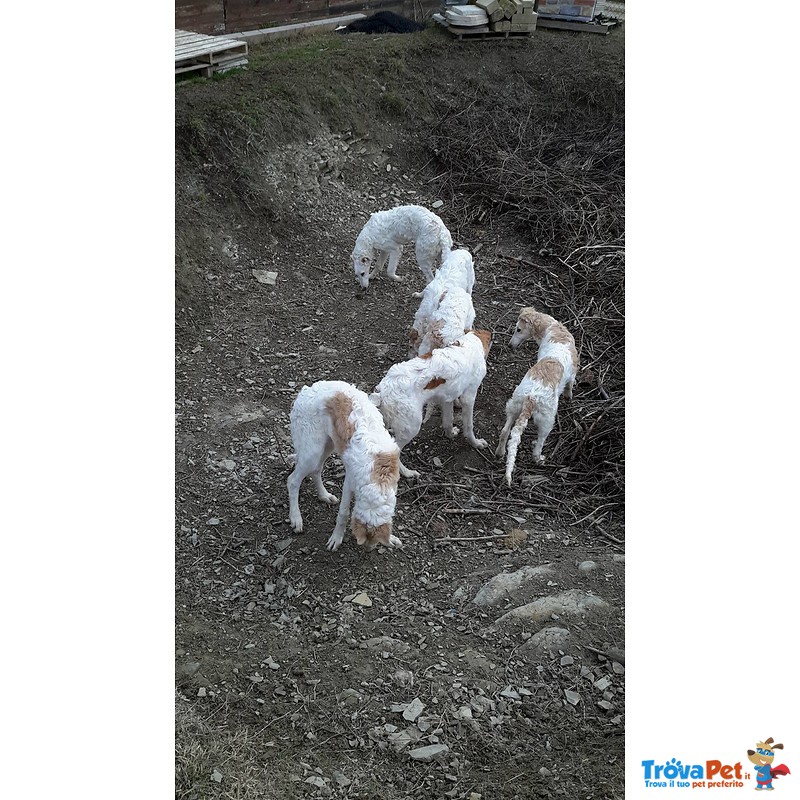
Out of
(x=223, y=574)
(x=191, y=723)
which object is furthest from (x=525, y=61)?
(x=191, y=723)

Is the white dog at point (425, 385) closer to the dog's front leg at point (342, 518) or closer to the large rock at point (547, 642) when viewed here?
the dog's front leg at point (342, 518)

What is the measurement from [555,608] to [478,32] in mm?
12979

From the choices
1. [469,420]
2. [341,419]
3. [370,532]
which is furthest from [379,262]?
[370,532]

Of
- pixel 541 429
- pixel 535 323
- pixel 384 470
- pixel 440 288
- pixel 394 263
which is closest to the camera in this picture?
pixel 384 470

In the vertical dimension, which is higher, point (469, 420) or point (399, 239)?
point (399, 239)

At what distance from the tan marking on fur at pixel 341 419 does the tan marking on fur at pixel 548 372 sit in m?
2.22

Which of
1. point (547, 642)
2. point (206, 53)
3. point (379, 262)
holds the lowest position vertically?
point (547, 642)

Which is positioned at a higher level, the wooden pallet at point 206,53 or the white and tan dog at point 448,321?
the wooden pallet at point 206,53

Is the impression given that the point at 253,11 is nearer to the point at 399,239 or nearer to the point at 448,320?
the point at 399,239

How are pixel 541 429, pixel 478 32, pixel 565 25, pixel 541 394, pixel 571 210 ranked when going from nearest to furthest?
pixel 541 394, pixel 541 429, pixel 571 210, pixel 478 32, pixel 565 25

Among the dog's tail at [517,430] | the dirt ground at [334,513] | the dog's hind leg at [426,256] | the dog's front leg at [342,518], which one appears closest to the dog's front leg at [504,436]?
the dirt ground at [334,513]

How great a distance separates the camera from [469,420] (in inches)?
301

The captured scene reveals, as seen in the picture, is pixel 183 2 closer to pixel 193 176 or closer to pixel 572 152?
pixel 193 176

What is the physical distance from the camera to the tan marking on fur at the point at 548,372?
7282 mm
